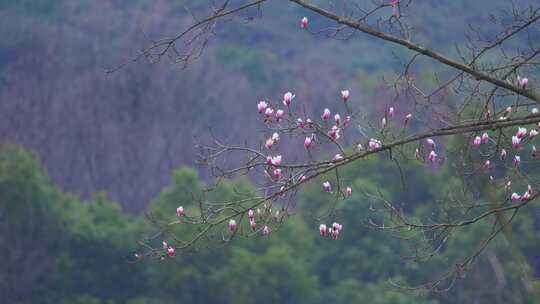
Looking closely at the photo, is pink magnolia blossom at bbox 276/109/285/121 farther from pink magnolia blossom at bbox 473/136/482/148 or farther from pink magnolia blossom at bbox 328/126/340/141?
pink magnolia blossom at bbox 473/136/482/148

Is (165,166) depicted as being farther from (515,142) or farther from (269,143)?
(515,142)

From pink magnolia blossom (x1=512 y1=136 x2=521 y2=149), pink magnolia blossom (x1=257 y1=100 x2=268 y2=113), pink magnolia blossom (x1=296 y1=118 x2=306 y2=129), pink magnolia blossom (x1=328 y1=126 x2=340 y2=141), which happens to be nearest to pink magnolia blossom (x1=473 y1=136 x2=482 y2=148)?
pink magnolia blossom (x1=512 y1=136 x2=521 y2=149)

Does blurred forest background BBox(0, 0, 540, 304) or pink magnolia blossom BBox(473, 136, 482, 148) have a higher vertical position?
blurred forest background BBox(0, 0, 540, 304)

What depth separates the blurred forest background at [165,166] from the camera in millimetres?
17391

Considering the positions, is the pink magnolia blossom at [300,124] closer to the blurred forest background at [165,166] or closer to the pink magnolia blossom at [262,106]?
the pink magnolia blossom at [262,106]

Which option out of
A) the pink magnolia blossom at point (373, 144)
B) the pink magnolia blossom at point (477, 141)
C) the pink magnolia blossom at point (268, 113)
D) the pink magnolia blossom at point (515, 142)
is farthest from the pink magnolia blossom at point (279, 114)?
the pink magnolia blossom at point (515, 142)

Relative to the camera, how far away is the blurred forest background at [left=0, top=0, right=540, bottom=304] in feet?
57.1

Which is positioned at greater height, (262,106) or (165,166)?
(165,166)

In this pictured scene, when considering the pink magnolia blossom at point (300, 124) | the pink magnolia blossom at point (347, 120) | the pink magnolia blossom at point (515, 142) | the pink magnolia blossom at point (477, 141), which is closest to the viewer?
the pink magnolia blossom at point (300, 124)

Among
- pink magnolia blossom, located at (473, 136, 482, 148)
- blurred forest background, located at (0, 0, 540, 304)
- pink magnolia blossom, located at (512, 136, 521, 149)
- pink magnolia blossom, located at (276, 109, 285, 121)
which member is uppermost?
blurred forest background, located at (0, 0, 540, 304)

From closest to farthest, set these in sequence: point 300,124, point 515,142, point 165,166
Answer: point 300,124
point 515,142
point 165,166

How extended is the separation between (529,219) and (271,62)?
47.1 ft

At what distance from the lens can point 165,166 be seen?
23.3 meters

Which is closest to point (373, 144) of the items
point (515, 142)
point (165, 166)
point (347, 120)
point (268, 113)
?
point (347, 120)
